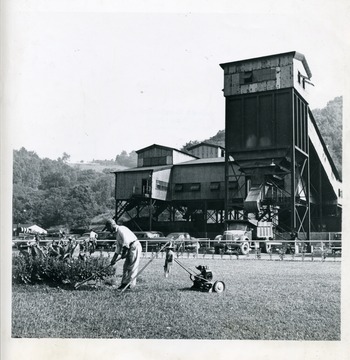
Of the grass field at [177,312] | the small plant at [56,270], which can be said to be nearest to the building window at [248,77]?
the grass field at [177,312]

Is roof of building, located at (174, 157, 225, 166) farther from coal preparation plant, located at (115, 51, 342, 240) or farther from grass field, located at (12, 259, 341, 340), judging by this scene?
grass field, located at (12, 259, 341, 340)

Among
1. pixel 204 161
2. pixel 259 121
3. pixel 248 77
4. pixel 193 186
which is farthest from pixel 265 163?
pixel 193 186

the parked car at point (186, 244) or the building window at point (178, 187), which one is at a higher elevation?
the building window at point (178, 187)

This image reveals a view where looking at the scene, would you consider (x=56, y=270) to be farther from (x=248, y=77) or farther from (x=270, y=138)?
(x=270, y=138)

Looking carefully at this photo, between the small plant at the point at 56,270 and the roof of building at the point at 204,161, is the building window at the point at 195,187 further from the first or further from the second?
the small plant at the point at 56,270

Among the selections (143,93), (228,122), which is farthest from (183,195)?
(143,93)
